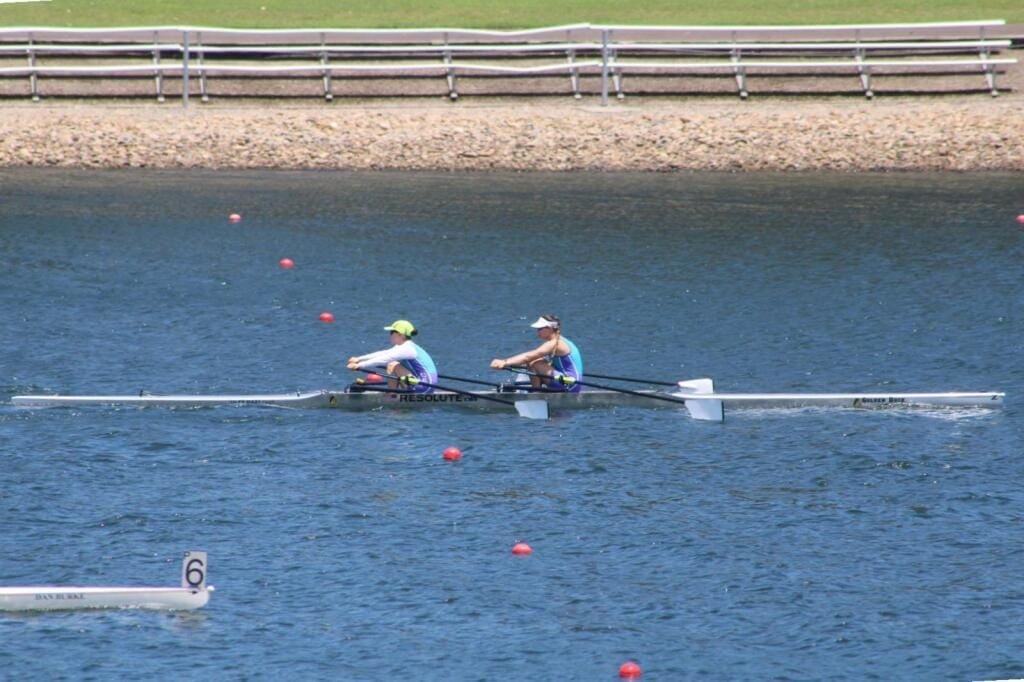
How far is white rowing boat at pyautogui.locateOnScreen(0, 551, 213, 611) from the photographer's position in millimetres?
20828

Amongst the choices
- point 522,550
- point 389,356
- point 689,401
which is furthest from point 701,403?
point 522,550

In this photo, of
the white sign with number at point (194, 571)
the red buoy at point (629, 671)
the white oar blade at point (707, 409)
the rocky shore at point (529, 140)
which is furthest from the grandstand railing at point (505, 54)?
the red buoy at point (629, 671)

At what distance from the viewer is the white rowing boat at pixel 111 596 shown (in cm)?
2083

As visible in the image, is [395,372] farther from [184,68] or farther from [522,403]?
[184,68]

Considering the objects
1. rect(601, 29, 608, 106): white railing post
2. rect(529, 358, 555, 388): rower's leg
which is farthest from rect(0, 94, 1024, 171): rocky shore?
rect(529, 358, 555, 388): rower's leg

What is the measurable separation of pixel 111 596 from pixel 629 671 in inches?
266

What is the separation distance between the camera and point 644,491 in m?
25.8

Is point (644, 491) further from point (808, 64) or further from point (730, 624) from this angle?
point (808, 64)

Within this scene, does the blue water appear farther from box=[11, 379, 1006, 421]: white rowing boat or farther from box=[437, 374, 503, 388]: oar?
box=[437, 374, 503, 388]: oar

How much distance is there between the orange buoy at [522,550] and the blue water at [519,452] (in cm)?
23

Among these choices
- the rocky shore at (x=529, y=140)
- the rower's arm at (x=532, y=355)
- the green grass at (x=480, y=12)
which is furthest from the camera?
the green grass at (x=480, y=12)

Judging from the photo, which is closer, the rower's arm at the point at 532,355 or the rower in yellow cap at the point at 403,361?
the rower in yellow cap at the point at 403,361

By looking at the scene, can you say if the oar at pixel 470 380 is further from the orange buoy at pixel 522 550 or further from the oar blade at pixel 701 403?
the orange buoy at pixel 522 550

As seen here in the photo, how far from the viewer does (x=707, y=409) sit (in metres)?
29.6
